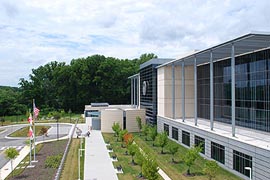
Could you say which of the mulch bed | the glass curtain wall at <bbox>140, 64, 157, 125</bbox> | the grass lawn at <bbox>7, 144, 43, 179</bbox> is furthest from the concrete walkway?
the glass curtain wall at <bbox>140, 64, 157, 125</bbox>

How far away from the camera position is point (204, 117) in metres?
44.9

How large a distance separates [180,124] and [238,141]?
14674 mm

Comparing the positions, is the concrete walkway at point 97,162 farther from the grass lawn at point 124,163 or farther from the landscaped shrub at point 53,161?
the landscaped shrub at point 53,161

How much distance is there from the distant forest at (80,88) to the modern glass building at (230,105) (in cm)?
4129

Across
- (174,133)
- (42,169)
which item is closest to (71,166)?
(42,169)

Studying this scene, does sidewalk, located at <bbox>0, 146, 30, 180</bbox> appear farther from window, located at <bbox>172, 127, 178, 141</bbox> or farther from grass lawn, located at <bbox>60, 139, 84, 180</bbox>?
window, located at <bbox>172, 127, 178, 141</bbox>

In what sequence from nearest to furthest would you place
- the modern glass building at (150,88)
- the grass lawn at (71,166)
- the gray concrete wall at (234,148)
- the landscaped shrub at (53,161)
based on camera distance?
the gray concrete wall at (234,148) < the grass lawn at (71,166) < the landscaped shrub at (53,161) < the modern glass building at (150,88)

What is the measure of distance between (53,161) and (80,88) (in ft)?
191

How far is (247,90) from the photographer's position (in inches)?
1315

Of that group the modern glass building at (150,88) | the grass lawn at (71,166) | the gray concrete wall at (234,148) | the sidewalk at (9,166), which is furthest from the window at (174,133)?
the sidewalk at (9,166)

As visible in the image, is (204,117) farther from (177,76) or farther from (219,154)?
(219,154)

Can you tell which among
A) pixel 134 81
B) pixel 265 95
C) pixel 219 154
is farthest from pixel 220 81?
pixel 134 81

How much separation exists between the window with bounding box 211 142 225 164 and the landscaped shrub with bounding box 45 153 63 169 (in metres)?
15.1

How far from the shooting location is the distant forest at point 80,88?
88688mm
